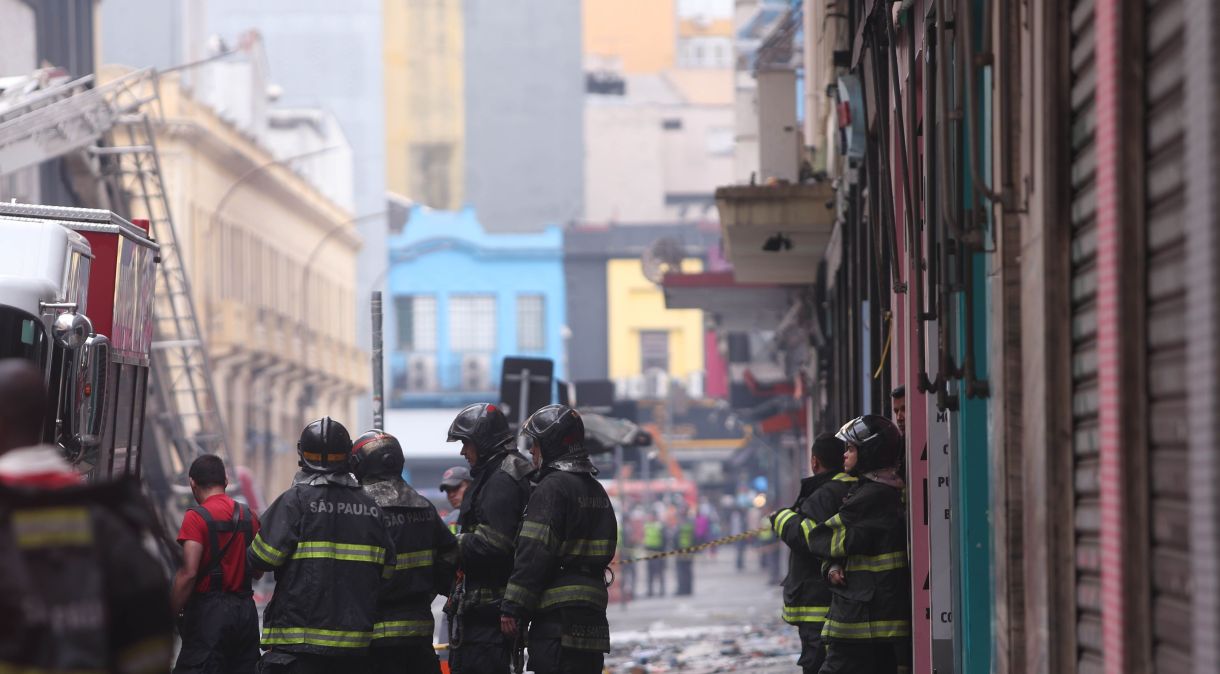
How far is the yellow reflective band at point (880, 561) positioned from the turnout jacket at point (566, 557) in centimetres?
119

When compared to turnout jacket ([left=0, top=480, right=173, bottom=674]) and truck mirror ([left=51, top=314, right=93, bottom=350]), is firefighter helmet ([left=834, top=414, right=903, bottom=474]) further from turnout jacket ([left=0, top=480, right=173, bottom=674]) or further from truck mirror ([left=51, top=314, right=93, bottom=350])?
turnout jacket ([left=0, top=480, right=173, bottom=674])

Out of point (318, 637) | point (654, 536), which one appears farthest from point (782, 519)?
point (654, 536)

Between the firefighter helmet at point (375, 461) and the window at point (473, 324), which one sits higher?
the window at point (473, 324)

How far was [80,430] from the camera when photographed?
10.6 meters

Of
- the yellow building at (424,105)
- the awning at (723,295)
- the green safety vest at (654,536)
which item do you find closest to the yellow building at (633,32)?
the yellow building at (424,105)

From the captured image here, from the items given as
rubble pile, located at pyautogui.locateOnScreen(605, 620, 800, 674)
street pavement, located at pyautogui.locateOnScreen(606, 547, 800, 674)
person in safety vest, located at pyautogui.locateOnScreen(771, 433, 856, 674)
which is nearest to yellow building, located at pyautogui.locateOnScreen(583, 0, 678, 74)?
street pavement, located at pyautogui.locateOnScreen(606, 547, 800, 674)

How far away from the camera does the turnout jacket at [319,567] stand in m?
9.27

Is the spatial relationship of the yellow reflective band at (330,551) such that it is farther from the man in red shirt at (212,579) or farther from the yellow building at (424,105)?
the yellow building at (424,105)

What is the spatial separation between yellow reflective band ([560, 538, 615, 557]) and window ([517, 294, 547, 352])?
236 ft

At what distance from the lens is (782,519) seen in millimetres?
10078

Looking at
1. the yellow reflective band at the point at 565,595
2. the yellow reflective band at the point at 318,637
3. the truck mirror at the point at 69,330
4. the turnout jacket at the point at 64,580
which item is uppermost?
the truck mirror at the point at 69,330

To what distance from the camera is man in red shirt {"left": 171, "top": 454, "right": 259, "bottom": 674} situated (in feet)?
31.7

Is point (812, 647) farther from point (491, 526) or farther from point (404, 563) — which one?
point (404, 563)

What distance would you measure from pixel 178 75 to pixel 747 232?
2908cm
